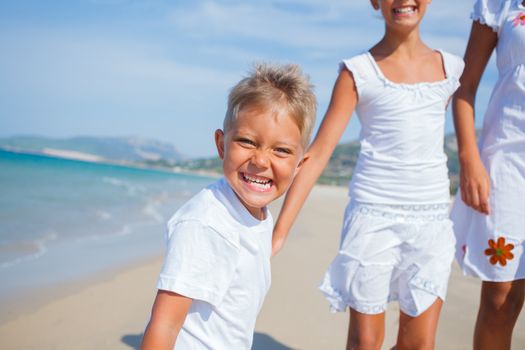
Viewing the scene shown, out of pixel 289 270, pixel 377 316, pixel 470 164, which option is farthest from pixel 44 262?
pixel 470 164

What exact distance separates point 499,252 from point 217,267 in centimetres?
138

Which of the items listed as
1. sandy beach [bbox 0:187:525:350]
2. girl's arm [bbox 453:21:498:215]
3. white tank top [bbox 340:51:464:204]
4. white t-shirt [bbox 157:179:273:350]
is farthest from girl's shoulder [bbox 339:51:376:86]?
sandy beach [bbox 0:187:525:350]

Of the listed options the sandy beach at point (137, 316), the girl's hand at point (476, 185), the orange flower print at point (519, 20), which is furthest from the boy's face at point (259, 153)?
the sandy beach at point (137, 316)

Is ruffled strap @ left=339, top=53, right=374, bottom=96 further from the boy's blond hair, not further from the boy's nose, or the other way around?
the boy's nose

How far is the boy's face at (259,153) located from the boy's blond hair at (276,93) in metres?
0.02

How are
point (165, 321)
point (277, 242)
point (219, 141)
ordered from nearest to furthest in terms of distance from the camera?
point (165, 321) → point (219, 141) → point (277, 242)

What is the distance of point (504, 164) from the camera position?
7.23ft

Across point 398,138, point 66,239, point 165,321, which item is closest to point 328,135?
point 398,138

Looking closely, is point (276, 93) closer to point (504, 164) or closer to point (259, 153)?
point (259, 153)

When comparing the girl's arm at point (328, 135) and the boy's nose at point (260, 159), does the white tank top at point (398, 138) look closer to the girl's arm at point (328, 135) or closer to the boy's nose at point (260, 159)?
the girl's arm at point (328, 135)

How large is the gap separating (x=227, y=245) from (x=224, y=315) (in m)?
0.24

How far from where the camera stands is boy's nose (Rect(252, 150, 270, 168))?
5.10ft

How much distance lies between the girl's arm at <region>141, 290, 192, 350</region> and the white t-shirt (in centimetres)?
3

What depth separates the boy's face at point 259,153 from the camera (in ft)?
5.10
